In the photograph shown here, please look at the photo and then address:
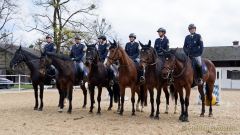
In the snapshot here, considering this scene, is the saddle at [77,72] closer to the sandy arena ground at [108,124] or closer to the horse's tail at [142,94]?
the sandy arena ground at [108,124]

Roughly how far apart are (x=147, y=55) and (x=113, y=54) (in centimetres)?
130

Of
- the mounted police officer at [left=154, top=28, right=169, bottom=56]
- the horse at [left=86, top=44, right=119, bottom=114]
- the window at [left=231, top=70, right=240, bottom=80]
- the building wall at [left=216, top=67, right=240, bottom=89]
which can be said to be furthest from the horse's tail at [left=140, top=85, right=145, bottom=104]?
the window at [left=231, top=70, right=240, bottom=80]

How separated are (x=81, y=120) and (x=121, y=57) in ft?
8.72

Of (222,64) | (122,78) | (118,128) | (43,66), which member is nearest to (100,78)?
(122,78)

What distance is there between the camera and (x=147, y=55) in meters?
11.9

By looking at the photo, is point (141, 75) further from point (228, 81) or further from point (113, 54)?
point (228, 81)

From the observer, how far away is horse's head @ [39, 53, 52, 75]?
13509 millimetres

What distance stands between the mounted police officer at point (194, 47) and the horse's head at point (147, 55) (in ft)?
4.49

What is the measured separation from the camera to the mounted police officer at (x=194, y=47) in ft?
41.3

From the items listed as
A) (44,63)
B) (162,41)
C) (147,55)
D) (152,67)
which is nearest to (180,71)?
(152,67)

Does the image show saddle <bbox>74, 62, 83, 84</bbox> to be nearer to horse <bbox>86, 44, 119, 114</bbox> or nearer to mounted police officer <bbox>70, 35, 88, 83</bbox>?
mounted police officer <bbox>70, 35, 88, 83</bbox>

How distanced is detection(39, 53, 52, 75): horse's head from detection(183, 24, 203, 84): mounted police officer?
204 inches

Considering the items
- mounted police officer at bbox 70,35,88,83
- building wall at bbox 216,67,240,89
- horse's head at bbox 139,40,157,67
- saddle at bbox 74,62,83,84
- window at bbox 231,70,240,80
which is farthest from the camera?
window at bbox 231,70,240,80

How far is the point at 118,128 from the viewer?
10.3m
